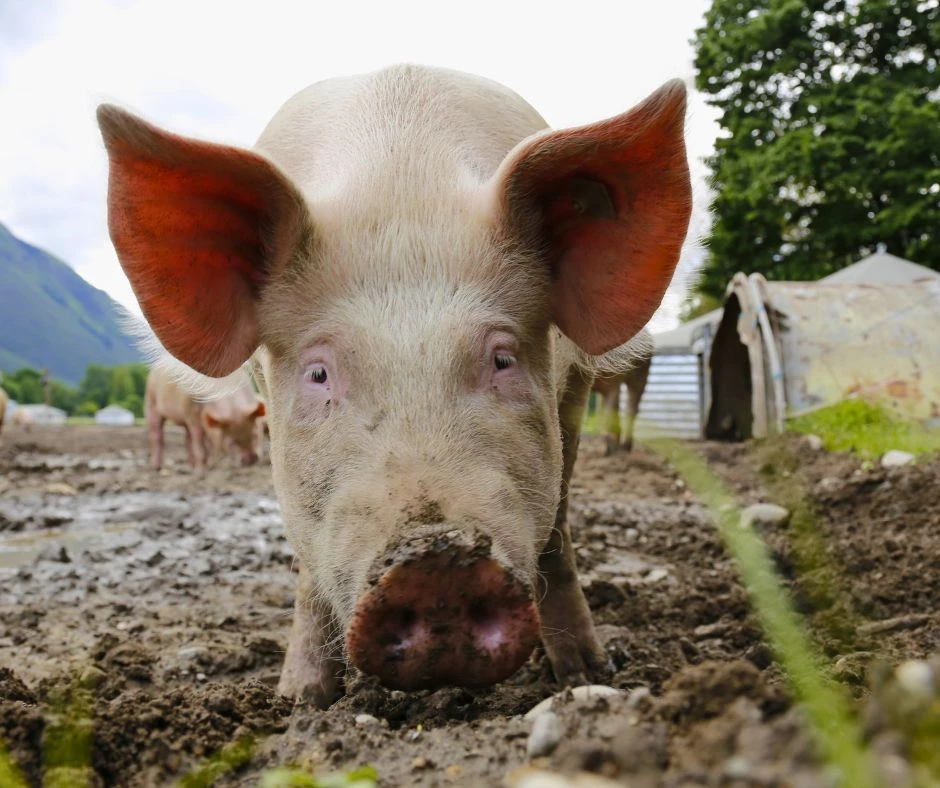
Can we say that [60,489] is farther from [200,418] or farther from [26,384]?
[26,384]

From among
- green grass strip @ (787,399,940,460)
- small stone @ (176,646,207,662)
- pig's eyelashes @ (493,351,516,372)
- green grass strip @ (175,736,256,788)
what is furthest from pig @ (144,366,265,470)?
green grass strip @ (175,736,256,788)

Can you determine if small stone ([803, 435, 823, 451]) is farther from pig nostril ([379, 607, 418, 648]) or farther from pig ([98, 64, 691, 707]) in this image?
pig nostril ([379, 607, 418, 648])

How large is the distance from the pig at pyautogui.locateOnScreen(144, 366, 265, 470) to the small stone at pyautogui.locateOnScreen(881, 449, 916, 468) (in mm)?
11585

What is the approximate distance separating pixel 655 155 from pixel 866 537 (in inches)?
113

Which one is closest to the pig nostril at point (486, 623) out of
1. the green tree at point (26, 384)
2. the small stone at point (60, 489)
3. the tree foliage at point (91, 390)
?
the small stone at point (60, 489)

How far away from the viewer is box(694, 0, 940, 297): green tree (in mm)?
22109

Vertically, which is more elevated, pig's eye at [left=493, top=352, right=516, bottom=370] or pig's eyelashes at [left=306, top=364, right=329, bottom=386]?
pig's eye at [left=493, top=352, right=516, bottom=370]

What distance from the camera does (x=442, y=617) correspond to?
6.71ft

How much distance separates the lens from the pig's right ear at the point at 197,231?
2600mm

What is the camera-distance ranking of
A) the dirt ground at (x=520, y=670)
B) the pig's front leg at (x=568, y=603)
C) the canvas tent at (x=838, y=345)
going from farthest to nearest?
the canvas tent at (x=838, y=345) < the pig's front leg at (x=568, y=603) < the dirt ground at (x=520, y=670)

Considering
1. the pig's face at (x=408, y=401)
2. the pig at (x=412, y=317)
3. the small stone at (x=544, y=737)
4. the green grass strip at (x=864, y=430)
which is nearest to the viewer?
the small stone at (x=544, y=737)

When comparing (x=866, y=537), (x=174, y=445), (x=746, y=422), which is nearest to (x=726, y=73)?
(x=746, y=422)

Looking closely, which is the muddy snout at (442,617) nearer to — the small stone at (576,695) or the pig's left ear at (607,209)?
the small stone at (576,695)

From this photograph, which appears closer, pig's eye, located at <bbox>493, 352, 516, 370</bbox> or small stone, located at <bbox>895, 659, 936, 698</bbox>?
small stone, located at <bbox>895, 659, 936, 698</bbox>
